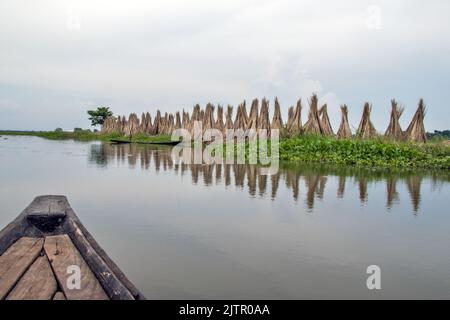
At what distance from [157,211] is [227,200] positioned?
5.25 feet

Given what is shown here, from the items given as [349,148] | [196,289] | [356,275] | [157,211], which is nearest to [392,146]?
[349,148]

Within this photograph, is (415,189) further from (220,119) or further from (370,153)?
(220,119)

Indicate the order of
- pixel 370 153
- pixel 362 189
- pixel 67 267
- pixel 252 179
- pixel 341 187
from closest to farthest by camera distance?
pixel 67 267 → pixel 362 189 → pixel 341 187 → pixel 252 179 → pixel 370 153

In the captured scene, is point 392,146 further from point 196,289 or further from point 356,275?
point 196,289

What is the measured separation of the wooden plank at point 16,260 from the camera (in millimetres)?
2965

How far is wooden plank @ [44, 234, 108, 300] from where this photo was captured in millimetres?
2736

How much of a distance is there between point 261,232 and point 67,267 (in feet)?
9.65

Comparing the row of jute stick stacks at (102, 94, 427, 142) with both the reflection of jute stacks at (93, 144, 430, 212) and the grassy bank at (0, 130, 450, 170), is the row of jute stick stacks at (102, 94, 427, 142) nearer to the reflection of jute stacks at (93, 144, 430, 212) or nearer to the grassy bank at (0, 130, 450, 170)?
the grassy bank at (0, 130, 450, 170)

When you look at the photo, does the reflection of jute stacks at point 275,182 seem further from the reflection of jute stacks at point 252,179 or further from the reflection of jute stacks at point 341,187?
the reflection of jute stacks at point 341,187

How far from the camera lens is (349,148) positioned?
17.5 metres

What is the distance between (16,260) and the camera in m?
3.40

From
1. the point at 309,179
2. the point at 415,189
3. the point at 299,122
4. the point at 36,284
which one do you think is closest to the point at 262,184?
the point at 309,179

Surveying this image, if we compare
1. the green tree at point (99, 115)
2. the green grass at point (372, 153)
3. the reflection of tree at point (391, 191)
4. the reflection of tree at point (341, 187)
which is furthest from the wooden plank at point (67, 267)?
the green tree at point (99, 115)
